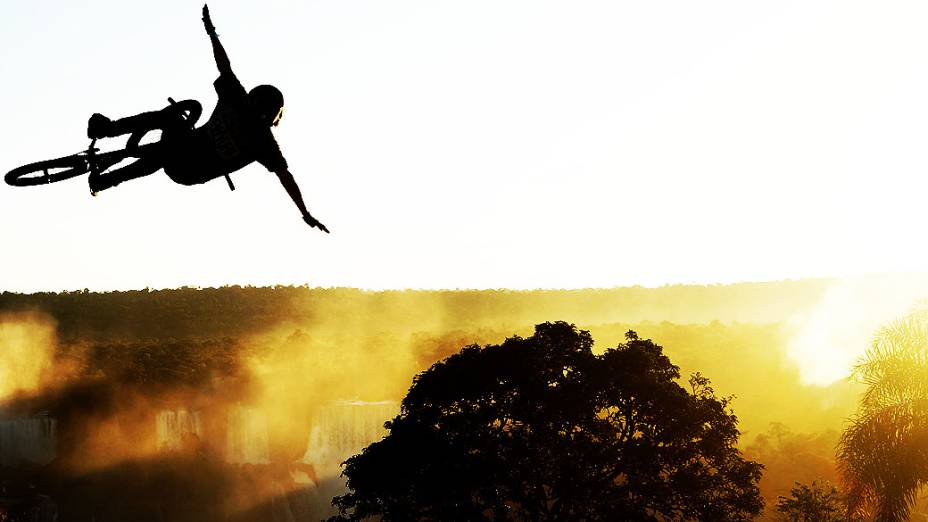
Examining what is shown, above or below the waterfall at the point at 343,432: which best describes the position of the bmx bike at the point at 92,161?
above

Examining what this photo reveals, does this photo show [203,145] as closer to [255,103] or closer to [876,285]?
[255,103]

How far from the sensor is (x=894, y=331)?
92.5ft

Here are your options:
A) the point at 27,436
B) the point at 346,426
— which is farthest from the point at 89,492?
the point at 346,426

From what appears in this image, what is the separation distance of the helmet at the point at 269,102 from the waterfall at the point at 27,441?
56.7 meters

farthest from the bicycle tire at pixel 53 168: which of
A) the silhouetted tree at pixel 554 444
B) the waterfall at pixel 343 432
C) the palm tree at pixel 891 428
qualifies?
the waterfall at pixel 343 432

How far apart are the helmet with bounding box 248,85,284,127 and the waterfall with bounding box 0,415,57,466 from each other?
56679 millimetres

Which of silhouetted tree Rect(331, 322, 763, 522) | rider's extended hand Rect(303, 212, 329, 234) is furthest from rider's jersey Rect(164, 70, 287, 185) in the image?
silhouetted tree Rect(331, 322, 763, 522)

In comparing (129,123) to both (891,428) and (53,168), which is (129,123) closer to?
(53,168)

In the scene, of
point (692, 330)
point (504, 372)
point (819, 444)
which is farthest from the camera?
point (692, 330)

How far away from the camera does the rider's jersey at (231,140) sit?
6.57m

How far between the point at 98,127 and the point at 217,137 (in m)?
1.27

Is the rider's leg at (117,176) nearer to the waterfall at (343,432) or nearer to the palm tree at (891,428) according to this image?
the palm tree at (891,428)

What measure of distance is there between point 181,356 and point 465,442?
49104mm

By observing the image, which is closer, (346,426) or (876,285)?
(346,426)
